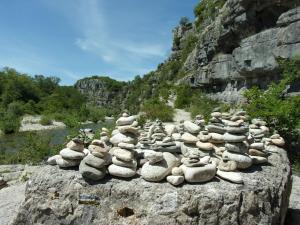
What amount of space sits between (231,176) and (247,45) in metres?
20.2

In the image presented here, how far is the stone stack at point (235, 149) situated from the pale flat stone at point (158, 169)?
729mm

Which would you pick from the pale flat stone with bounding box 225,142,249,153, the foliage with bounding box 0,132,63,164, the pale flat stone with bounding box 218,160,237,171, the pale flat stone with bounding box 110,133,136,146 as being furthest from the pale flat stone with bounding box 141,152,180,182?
the foliage with bounding box 0,132,63,164

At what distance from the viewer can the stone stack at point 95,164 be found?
14.4 feet

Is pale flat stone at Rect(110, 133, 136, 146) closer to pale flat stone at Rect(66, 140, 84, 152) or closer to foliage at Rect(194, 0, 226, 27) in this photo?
pale flat stone at Rect(66, 140, 84, 152)

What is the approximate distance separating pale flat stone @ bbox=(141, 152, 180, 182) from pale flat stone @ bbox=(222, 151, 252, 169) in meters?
0.81

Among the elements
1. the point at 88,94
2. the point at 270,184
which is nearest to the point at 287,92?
the point at 270,184

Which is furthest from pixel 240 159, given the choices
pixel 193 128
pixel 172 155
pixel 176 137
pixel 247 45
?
pixel 247 45

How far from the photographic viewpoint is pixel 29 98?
238ft

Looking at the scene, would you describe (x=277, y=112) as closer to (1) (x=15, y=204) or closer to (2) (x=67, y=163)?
(2) (x=67, y=163)

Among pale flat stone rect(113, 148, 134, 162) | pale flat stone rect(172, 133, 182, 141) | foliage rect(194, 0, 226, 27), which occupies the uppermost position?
foliage rect(194, 0, 226, 27)

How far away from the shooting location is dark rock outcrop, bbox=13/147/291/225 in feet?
13.3

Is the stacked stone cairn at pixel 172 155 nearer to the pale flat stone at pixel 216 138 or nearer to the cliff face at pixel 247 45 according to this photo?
the pale flat stone at pixel 216 138

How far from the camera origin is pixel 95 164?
4395 millimetres

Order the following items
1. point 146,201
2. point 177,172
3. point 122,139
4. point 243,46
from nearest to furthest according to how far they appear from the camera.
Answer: point 146,201
point 177,172
point 122,139
point 243,46
